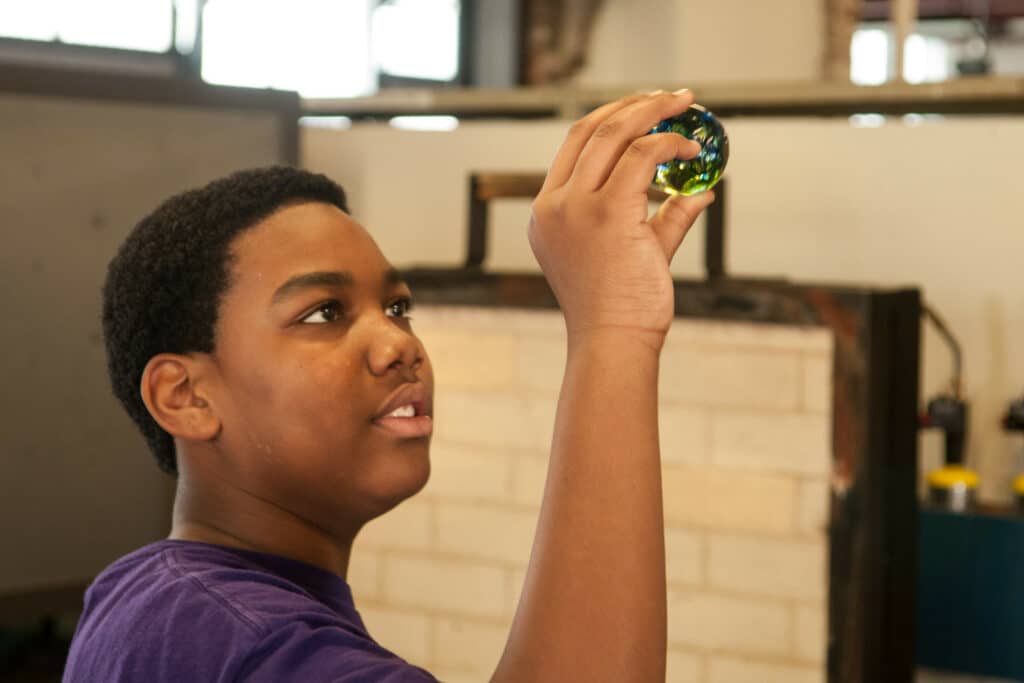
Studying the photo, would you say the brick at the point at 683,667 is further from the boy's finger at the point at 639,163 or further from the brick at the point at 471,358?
the boy's finger at the point at 639,163

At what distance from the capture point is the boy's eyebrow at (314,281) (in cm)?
76

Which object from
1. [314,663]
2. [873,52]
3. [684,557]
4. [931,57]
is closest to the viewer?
[314,663]

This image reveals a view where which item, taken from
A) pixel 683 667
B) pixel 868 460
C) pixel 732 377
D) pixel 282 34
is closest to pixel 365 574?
pixel 683 667

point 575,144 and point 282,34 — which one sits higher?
point 282,34

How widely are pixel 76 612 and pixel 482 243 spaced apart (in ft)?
2.42

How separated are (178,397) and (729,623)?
87cm

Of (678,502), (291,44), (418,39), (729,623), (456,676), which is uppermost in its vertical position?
(418,39)

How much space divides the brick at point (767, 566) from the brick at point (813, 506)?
0.6 inches

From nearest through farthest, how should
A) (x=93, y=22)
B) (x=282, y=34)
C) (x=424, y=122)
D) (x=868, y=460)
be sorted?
(x=868, y=460) < (x=424, y=122) < (x=93, y=22) < (x=282, y=34)

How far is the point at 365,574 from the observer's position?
5.64ft

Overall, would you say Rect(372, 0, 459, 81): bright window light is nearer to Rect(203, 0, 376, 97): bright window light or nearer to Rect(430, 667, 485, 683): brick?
Rect(203, 0, 376, 97): bright window light

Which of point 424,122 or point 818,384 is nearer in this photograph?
point 818,384

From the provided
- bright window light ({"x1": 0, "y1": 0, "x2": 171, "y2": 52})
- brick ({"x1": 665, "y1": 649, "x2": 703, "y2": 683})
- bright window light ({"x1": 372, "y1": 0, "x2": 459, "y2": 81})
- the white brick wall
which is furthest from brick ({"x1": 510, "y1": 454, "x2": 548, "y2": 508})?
bright window light ({"x1": 372, "y1": 0, "x2": 459, "y2": 81})

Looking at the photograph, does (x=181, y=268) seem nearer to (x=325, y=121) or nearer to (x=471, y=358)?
(x=471, y=358)
